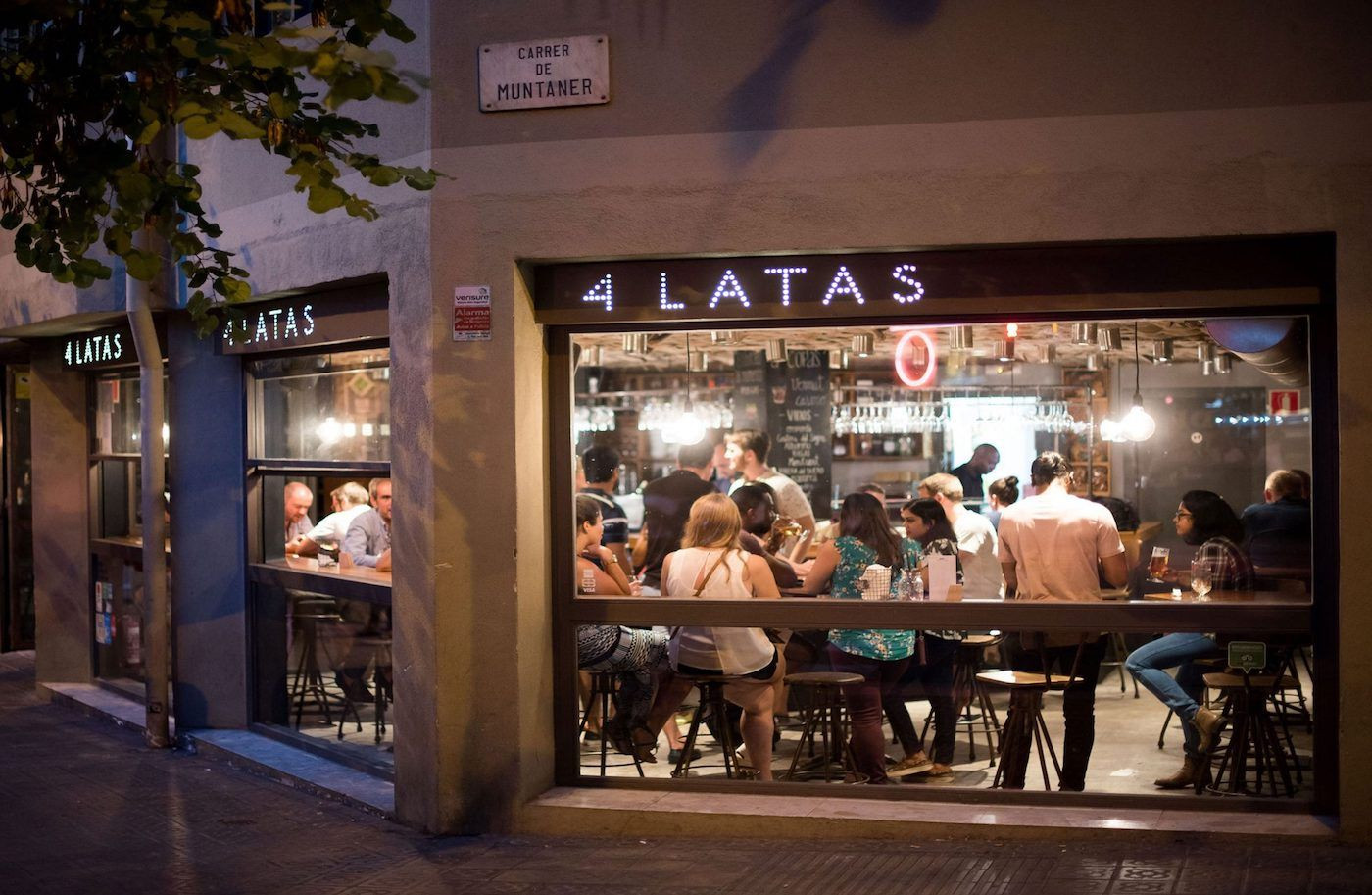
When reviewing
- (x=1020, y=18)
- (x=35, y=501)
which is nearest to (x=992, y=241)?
(x=1020, y=18)

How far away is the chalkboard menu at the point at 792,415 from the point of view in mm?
14641

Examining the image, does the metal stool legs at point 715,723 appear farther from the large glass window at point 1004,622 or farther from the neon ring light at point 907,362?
the neon ring light at point 907,362

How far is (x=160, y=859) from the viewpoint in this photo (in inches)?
253

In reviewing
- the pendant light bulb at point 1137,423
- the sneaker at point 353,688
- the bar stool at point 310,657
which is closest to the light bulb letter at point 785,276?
the sneaker at point 353,688

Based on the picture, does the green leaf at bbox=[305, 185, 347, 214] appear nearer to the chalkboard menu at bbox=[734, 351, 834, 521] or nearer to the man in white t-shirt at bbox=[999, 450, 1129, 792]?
the man in white t-shirt at bbox=[999, 450, 1129, 792]

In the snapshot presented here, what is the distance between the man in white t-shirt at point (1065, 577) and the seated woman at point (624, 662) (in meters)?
1.78

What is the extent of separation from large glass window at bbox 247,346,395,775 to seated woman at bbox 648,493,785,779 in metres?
1.54

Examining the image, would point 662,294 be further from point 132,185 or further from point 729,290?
point 132,185

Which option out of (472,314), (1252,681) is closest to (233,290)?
(472,314)

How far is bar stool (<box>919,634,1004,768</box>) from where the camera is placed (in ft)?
23.0

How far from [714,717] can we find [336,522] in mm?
2796

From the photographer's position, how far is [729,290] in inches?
260

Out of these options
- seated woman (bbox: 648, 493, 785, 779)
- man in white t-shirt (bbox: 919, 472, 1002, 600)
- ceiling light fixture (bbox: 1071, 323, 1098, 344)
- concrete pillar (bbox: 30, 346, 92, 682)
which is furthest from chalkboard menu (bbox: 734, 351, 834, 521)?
seated woman (bbox: 648, 493, 785, 779)

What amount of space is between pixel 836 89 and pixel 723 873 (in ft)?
11.2
